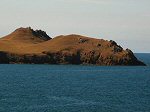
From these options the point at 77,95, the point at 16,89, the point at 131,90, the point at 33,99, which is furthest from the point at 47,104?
the point at 131,90

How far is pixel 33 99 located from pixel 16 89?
18.6 metres

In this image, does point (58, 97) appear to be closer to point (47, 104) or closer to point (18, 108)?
point (47, 104)

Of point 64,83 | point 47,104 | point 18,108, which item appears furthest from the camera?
point 64,83

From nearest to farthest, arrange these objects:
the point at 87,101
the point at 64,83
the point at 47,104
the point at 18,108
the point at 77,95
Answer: the point at 18,108, the point at 47,104, the point at 87,101, the point at 77,95, the point at 64,83

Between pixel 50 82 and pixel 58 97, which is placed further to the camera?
pixel 50 82

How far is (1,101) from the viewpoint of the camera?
89.8 m

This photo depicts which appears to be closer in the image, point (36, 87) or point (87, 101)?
point (87, 101)

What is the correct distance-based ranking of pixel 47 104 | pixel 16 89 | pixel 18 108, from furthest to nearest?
pixel 16 89 → pixel 47 104 → pixel 18 108

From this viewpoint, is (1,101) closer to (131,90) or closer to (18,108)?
(18,108)

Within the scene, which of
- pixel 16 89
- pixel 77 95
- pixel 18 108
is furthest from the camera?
pixel 16 89

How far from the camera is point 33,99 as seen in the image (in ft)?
309

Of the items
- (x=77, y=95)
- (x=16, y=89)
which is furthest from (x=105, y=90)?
(x=16, y=89)

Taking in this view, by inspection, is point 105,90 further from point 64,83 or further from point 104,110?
point 104,110

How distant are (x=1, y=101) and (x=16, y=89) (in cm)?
2214
